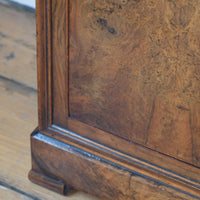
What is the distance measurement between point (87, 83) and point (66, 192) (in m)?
0.34

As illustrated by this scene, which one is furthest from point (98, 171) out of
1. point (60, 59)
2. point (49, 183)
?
point (60, 59)

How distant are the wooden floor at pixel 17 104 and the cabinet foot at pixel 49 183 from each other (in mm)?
16

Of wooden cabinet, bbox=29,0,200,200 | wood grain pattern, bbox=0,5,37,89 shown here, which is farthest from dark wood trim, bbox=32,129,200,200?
wood grain pattern, bbox=0,5,37,89

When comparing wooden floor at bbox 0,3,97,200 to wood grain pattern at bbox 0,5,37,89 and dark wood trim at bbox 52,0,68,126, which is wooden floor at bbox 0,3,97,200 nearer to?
wood grain pattern at bbox 0,5,37,89

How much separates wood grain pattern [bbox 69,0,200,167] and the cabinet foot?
221 mm

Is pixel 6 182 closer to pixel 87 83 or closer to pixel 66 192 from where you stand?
pixel 66 192

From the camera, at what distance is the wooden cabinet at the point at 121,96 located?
26.4 inches

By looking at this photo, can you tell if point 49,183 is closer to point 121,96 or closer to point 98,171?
point 98,171

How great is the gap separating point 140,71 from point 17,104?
2.10 ft

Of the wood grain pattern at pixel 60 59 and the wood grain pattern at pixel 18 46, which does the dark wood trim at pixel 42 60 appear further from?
the wood grain pattern at pixel 18 46

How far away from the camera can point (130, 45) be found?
2.30ft

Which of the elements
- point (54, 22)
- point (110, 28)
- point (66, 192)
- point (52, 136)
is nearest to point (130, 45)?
point (110, 28)

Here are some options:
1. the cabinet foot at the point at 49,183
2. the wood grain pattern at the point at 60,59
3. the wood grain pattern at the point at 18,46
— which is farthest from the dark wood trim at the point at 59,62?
the wood grain pattern at the point at 18,46

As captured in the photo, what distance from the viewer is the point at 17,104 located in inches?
49.8
